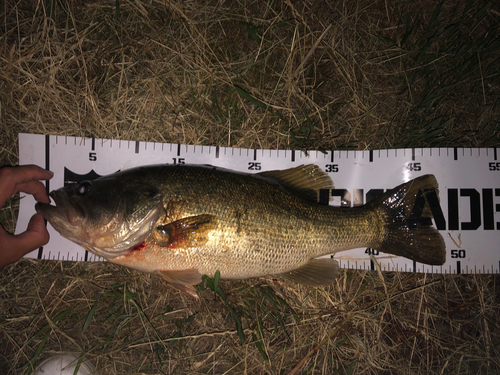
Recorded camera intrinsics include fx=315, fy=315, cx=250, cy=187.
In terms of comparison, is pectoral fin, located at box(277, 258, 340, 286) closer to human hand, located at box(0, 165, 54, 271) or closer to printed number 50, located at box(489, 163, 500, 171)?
printed number 50, located at box(489, 163, 500, 171)

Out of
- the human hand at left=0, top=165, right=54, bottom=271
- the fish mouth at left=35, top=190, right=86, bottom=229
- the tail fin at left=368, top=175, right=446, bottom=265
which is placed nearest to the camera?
the fish mouth at left=35, top=190, right=86, bottom=229

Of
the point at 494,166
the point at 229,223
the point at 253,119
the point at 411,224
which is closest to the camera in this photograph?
the point at 229,223

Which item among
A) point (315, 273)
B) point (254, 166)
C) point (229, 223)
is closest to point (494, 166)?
point (315, 273)

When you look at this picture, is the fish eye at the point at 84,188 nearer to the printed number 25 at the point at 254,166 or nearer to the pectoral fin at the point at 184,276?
the pectoral fin at the point at 184,276

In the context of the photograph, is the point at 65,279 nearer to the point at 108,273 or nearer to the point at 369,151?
the point at 108,273

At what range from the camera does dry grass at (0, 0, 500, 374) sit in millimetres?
2961

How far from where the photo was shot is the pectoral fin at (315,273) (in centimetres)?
272

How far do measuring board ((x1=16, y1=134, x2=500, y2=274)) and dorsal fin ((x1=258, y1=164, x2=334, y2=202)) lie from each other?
0.89 ft

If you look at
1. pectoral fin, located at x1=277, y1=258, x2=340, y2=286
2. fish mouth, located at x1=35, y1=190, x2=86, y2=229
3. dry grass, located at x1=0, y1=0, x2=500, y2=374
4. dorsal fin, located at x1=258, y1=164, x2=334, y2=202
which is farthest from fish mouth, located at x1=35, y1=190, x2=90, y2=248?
pectoral fin, located at x1=277, y1=258, x2=340, y2=286

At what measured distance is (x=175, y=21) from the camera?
3.04 m

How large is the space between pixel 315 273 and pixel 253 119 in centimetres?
155

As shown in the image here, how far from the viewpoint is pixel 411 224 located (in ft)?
9.14

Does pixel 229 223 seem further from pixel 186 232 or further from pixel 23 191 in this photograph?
pixel 23 191

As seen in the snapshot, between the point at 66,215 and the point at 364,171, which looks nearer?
the point at 66,215
